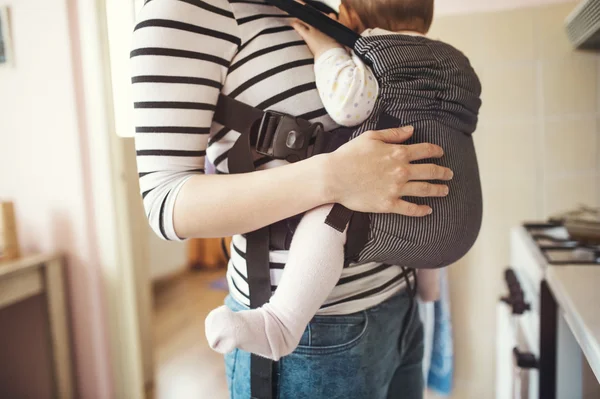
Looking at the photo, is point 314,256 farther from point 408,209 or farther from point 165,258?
point 165,258

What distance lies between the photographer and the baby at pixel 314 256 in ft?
1.43

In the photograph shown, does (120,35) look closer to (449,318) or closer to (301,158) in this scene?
(301,158)

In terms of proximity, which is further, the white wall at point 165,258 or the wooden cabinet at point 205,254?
the wooden cabinet at point 205,254

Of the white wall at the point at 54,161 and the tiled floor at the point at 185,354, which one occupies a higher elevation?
the white wall at the point at 54,161

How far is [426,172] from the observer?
48 cm

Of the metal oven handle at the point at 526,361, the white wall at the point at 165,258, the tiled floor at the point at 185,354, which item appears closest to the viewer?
the metal oven handle at the point at 526,361

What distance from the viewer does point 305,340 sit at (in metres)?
0.50

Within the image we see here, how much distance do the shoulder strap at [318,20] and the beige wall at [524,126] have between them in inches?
37.8

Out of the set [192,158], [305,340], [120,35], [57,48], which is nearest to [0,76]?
[57,48]

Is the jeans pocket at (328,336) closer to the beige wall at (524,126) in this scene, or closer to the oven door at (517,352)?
the oven door at (517,352)

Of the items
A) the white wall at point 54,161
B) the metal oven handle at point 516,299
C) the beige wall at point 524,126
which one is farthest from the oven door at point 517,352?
the white wall at point 54,161

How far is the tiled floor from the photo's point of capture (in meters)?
1.36

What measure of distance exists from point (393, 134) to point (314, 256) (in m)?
0.17

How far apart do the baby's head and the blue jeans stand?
403 millimetres
